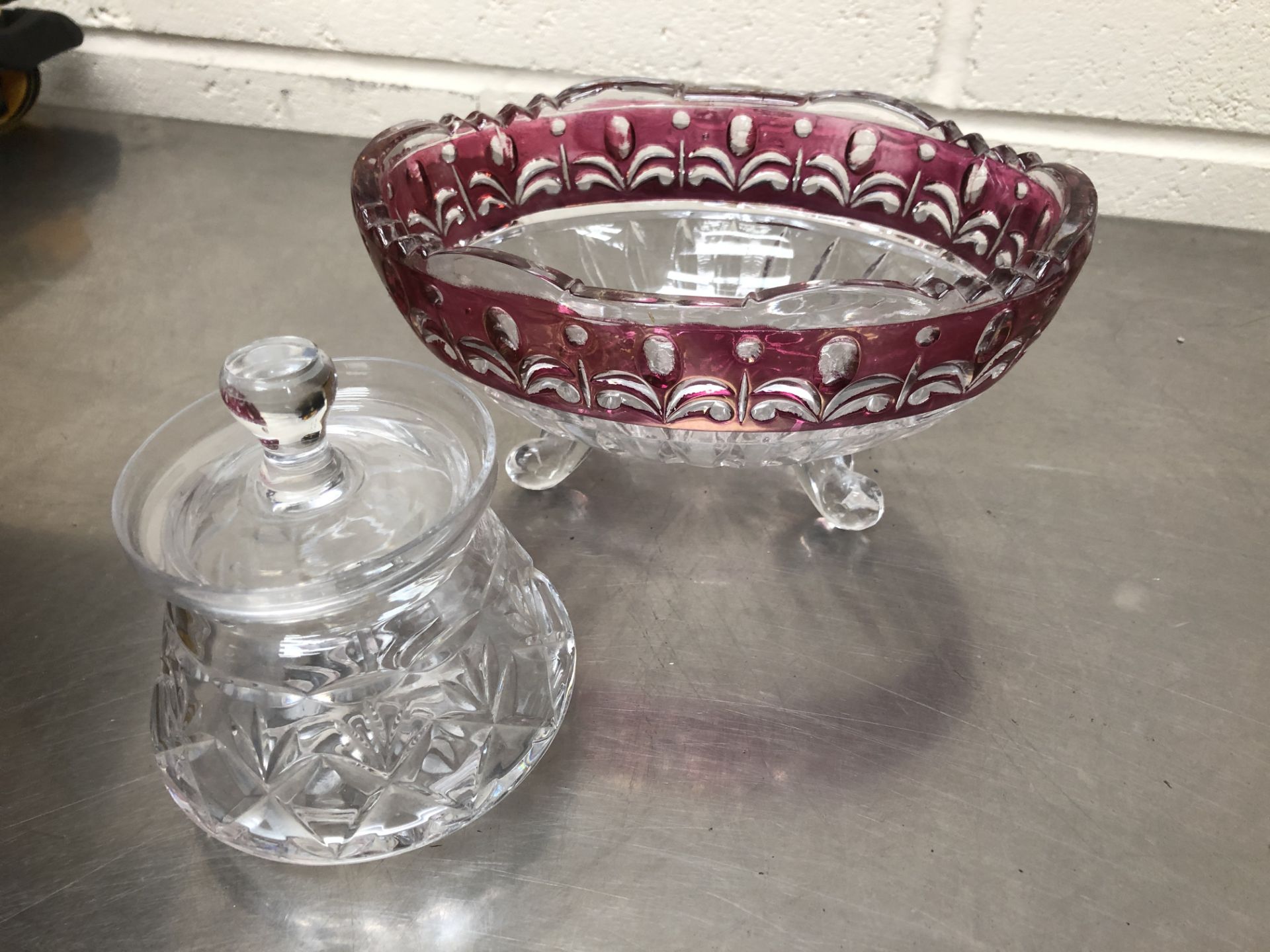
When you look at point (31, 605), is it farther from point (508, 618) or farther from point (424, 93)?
point (424, 93)

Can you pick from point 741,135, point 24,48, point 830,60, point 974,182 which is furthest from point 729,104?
point 24,48

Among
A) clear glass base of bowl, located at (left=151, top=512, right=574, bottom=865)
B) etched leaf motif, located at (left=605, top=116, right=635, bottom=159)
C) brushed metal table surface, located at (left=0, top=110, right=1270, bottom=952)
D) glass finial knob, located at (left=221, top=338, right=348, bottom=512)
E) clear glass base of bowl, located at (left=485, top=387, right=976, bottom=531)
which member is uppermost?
etched leaf motif, located at (left=605, top=116, right=635, bottom=159)

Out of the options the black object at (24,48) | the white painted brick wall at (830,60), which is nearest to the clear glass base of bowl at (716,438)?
the white painted brick wall at (830,60)

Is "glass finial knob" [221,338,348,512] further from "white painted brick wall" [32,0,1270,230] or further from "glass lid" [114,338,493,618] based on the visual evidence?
"white painted brick wall" [32,0,1270,230]

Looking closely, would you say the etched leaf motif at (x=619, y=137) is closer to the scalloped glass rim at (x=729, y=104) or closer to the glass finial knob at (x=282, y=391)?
the scalloped glass rim at (x=729, y=104)

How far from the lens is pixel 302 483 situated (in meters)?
0.30

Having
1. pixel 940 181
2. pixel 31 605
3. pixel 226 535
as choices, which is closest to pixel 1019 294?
pixel 940 181

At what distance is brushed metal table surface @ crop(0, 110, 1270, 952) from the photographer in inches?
12.3

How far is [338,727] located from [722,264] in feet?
0.97

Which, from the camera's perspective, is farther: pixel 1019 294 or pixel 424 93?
pixel 424 93

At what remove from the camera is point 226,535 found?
Answer: 304mm

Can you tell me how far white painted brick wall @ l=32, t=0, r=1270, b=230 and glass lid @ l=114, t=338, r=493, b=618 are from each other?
46 cm

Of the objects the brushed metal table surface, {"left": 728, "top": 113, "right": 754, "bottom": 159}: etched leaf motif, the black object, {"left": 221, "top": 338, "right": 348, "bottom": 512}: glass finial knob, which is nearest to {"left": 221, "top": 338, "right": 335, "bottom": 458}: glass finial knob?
{"left": 221, "top": 338, "right": 348, "bottom": 512}: glass finial knob

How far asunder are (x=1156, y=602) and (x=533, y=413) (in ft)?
0.88
